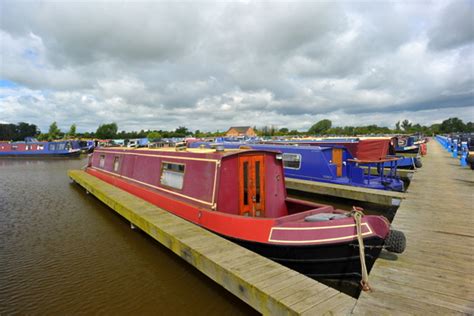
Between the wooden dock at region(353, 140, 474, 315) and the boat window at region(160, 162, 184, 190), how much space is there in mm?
Result: 4810

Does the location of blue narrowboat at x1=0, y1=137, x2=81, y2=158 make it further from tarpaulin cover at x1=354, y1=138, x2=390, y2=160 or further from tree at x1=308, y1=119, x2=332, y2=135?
tree at x1=308, y1=119, x2=332, y2=135

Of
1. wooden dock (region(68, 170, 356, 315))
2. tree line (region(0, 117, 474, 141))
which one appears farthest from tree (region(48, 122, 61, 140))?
wooden dock (region(68, 170, 356, 315))

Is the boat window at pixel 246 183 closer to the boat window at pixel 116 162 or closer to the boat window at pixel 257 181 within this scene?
the boat window at pixel 257 181

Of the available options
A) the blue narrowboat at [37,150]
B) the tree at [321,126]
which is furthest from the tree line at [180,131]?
the blue narrowboat at [37,150]

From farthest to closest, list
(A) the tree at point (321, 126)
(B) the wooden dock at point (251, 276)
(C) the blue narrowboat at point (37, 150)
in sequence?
1. (A) the tree at point (321, 126)
2. (C) the blue narrowboat at point (37, 150)
3. (B) the wooden dock at point (251, 276)

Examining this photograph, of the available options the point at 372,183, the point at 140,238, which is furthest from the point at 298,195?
the point at 140,238

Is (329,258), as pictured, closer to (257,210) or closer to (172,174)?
(257,210)

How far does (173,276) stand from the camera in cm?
537

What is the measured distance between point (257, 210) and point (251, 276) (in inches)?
99.0

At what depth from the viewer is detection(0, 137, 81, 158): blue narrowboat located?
34625 mm

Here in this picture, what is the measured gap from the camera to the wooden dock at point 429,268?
311 cm

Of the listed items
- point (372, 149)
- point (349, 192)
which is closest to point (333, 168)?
point (372, 149)

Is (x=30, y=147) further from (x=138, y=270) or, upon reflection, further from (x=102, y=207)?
(x=138, y=270)

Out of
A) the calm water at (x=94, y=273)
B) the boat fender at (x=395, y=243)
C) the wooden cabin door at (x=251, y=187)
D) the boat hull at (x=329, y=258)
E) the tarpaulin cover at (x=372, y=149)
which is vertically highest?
the tarpaulin cover at (x=372, y=149)
